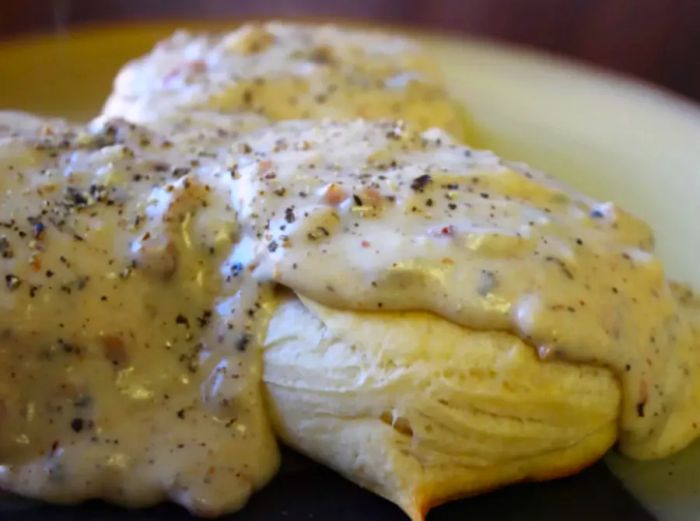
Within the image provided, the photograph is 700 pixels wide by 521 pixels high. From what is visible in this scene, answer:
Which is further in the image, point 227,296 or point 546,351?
point 227,296

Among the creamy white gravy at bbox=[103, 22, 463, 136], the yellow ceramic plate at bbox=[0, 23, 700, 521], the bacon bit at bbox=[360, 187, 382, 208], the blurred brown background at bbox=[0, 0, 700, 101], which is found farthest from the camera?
the blurred brown background at bbox=[0, 0, 700, 101]

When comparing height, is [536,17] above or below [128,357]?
below

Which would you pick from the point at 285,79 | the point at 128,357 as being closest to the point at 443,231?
the point at 128,357

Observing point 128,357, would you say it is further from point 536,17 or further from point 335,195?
point 536,17

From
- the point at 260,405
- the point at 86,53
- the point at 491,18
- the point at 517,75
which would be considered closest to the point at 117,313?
the point at 260,405

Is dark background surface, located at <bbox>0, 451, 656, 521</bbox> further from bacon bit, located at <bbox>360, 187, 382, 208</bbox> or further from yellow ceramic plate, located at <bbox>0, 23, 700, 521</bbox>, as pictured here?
yellow ceramic plate, located at <bbox>0, 23, 700, 521</bbox>

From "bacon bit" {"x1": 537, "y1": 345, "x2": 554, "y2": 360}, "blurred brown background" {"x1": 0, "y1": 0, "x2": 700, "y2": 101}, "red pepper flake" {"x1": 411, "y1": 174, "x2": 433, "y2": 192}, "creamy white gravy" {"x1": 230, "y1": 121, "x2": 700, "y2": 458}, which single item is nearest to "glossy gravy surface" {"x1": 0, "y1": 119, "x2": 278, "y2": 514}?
"creamy white gravy" {"x1": 230, "y1": 121, "x2": 700, "y2": 458}
